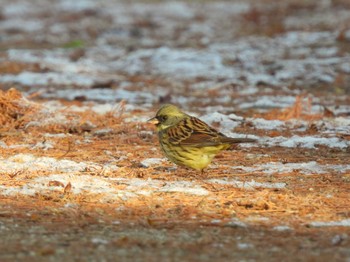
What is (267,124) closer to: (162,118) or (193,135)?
(162,118)

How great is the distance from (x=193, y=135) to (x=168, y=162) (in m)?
0.66

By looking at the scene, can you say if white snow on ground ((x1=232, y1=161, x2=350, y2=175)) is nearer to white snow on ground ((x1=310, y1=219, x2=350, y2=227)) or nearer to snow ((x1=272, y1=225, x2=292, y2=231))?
white snow on ground ((x1=310, y1=219, x2=350, y2=227))

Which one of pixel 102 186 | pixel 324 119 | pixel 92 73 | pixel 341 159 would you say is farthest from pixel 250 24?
pixel 102 186

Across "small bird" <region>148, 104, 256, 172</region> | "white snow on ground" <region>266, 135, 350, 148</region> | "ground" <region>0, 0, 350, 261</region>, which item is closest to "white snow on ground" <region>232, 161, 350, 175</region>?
"ground" <region>0, 0, 350, 261</region>

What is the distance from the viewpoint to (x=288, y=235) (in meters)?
5.15

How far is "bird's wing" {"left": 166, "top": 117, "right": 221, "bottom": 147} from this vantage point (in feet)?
23.0

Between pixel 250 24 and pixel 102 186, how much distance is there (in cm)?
1630

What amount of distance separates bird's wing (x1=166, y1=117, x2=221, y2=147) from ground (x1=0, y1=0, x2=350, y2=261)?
0.28 metres

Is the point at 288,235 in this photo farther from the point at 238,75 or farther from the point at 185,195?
the point at 238,75

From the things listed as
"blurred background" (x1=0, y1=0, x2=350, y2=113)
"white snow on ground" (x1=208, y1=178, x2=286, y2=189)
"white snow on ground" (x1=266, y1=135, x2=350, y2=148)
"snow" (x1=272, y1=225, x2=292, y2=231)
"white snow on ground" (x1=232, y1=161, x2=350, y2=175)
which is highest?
"snow" (x1=272, y1=225, x2=292, y2=231)

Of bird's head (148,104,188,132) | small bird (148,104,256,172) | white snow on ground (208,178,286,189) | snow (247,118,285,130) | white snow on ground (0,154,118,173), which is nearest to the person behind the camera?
white snow on ground (208,178,286,189)

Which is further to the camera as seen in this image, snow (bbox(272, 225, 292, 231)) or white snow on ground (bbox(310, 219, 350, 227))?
white snow on ground (bbox(310, 219, 350, 227))

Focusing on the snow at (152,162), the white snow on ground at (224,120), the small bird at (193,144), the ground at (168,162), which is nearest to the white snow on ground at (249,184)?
the ground at (168,162)

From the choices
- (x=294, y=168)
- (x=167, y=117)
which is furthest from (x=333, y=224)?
(x=167, y=117)
